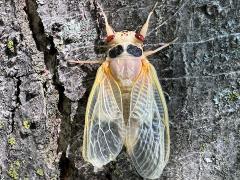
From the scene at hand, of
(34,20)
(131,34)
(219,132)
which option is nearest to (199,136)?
(219,132)

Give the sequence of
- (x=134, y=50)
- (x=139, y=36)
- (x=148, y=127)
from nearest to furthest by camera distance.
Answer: (x=139, y=36) < (x=148, y=127) < (x=134, y=50)

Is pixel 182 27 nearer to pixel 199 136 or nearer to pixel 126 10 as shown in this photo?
pixel 126 10

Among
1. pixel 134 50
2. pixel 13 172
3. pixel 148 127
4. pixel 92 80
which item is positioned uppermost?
pixel 134 50

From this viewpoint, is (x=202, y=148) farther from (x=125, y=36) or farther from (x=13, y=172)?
(x=13, y=172)

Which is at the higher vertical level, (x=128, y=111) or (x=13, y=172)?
(x=128, y=111)

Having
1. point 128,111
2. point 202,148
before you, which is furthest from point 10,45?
point 202,148

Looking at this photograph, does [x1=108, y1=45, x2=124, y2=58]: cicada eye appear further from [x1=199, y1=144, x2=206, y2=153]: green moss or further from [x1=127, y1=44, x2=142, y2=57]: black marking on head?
[x1=199, y1=144, x2=206, y2=153]: green moss

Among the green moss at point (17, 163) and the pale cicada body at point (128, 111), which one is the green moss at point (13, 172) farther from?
the pale cicada body at point (128, 111)
